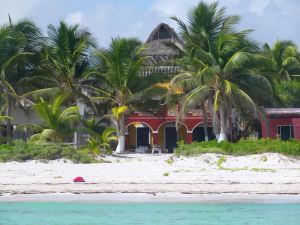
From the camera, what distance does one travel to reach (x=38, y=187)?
1848 centimetres

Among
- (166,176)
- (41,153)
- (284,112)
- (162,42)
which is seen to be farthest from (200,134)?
(166,176)

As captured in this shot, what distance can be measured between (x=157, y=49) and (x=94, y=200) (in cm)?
2585

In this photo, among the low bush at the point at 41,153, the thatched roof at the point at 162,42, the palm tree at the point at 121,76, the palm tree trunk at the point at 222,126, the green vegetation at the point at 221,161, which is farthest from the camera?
the thatched roof at the point at 162,42

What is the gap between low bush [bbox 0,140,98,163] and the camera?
23.8 meters

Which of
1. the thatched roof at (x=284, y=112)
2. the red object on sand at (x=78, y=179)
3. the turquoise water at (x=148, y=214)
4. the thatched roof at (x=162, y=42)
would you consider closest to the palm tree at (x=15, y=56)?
the thatched roof at (x=162, y=42)

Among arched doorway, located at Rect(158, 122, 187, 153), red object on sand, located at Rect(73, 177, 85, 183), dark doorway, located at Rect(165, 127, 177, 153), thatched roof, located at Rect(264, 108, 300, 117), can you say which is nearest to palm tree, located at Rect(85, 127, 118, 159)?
red object on sand, located at Rect(73, 177, 85, 183)

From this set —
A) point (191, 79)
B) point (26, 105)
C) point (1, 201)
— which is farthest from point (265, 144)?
point (26, 105)

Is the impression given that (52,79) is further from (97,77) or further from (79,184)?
(79,184)

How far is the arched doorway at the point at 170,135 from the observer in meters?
38.2

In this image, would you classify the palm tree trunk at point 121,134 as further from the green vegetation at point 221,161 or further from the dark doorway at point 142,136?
the green vegetation at point 221,161

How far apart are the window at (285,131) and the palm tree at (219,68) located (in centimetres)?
224

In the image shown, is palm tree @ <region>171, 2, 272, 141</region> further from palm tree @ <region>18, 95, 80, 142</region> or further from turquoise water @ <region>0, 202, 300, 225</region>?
turquoise water @ <region>0, 202, 300, 225</region>

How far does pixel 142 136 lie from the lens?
39375 mm

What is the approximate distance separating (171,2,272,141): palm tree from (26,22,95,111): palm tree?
500 cm
